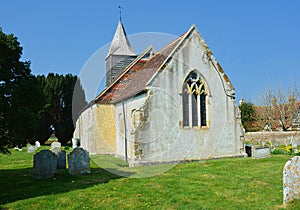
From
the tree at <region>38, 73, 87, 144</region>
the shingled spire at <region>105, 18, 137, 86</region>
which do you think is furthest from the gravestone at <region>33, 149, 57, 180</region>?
the tree at <region>38, 73, 87, 144</region>

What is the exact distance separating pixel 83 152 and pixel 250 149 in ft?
36.3

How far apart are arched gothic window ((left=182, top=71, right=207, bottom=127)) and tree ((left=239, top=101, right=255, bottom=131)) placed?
27.3 meters

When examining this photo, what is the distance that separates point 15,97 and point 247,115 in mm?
Result: 37669

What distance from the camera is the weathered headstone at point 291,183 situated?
22.5ft

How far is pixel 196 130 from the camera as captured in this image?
15438 millimetres

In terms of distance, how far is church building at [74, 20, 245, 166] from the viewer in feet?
46.5

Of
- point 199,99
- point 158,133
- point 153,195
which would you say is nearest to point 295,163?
point 153,195

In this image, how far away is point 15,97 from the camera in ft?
28.2

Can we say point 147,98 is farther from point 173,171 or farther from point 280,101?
point 280,101

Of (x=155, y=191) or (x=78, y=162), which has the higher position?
(x=78, y=162)

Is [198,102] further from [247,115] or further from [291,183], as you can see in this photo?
[247,115]

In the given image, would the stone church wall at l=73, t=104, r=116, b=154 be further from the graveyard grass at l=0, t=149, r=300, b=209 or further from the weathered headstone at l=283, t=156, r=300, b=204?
the weathered headstone at l=283, t=156, r=300, b=204

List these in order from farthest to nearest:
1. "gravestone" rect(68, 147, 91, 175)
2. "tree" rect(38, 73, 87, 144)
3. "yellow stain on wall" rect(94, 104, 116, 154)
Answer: "tree" rect(38, 73, 87, 144), "yellow stain on wall" rect(94, 104, 116, 154), "gravestone" rect(68, 147, 91, 175)

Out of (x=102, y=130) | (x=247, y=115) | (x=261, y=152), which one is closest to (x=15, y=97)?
(x=102, y=130)
